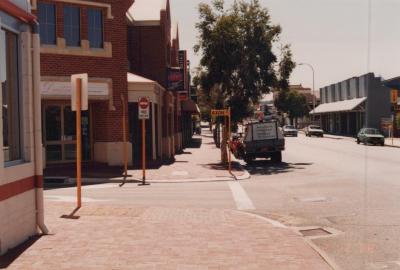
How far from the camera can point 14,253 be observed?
7320mm

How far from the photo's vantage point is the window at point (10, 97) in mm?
7676

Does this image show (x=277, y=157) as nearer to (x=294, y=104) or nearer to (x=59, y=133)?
(x=59, y=133)

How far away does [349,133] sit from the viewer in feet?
218

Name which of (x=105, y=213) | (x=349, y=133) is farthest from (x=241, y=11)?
(x=349, y=133)

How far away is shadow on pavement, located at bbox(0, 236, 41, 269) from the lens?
679 cm

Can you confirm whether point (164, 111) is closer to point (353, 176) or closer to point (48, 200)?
point (353, 176)

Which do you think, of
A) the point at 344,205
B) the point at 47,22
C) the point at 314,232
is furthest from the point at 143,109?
the point at 314,232

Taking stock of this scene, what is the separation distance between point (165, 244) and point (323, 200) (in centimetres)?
633

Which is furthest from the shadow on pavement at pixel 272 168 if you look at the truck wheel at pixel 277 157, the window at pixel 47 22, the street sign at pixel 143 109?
the window at pixel 47 22

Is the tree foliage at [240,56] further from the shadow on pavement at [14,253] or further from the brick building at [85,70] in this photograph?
the shadow on pavement at [14,253]

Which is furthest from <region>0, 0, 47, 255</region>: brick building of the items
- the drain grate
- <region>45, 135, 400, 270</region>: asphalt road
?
<region>45, 135, 400, 270</region>: asphalt road

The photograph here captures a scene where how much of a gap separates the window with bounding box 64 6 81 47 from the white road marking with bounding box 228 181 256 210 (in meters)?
9.19

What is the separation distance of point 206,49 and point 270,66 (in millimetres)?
3303

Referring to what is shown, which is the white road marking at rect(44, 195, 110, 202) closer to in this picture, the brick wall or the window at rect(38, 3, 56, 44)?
the brick wall
